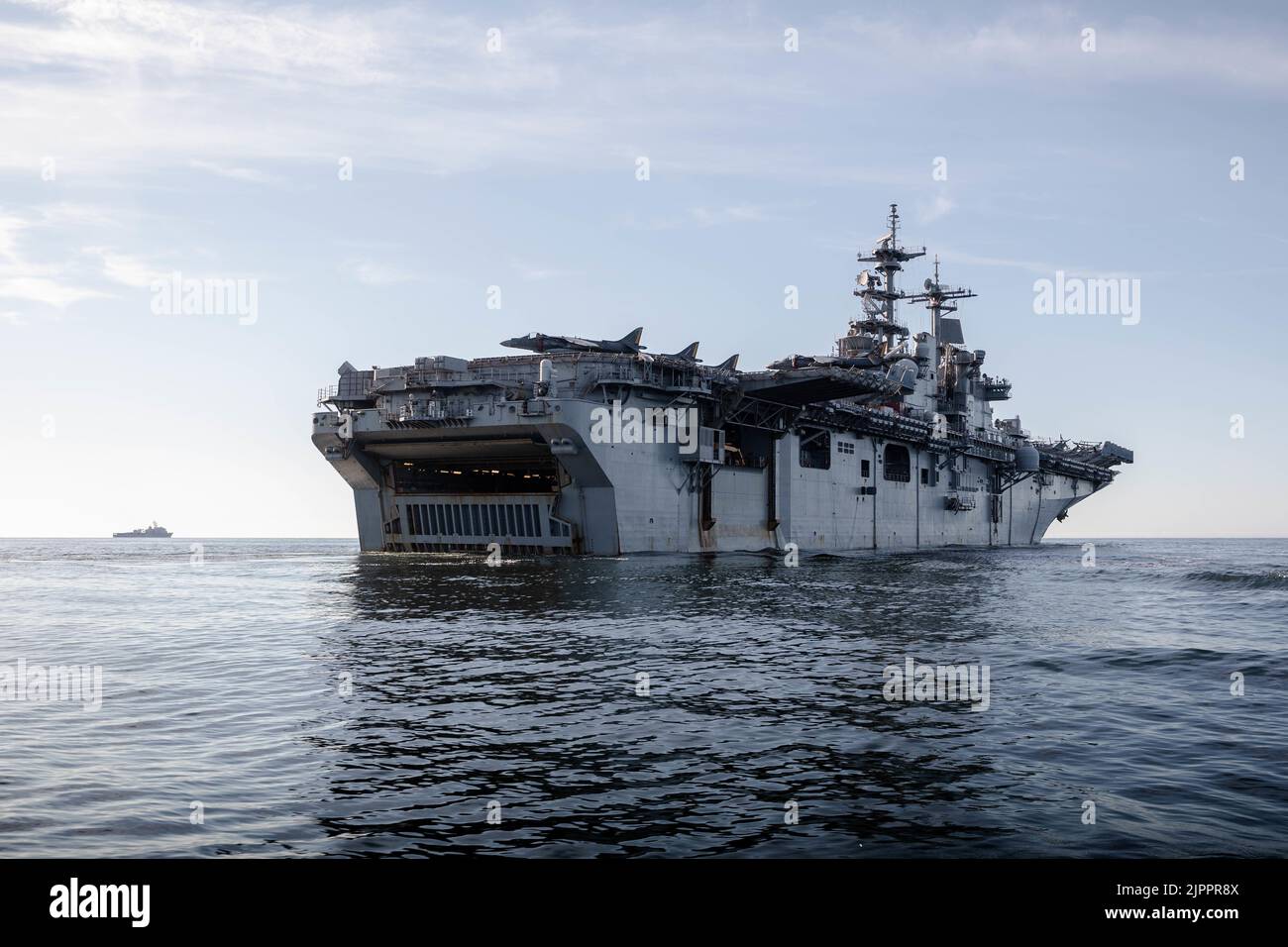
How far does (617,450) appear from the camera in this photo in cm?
4269

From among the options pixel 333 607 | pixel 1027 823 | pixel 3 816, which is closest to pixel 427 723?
pixel 3 816

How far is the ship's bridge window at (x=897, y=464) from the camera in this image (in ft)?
210

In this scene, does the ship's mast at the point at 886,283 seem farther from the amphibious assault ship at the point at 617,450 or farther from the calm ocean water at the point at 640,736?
the calm ocean water at the point at 640,736

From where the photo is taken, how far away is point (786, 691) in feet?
45.2

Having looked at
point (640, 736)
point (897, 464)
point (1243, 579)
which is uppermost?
point (897, 464)

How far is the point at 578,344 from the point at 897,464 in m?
28.1

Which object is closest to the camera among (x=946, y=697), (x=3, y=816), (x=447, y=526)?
(x=3, y=816)

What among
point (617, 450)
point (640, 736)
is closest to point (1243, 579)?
Result: point (617, 450)

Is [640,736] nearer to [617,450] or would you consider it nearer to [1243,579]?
[617,450]

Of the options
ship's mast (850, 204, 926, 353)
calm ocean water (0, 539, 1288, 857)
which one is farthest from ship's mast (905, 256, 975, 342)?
calm ocean water (0, 539, 1288, 857)

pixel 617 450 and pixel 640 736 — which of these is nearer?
pixel 640 736
